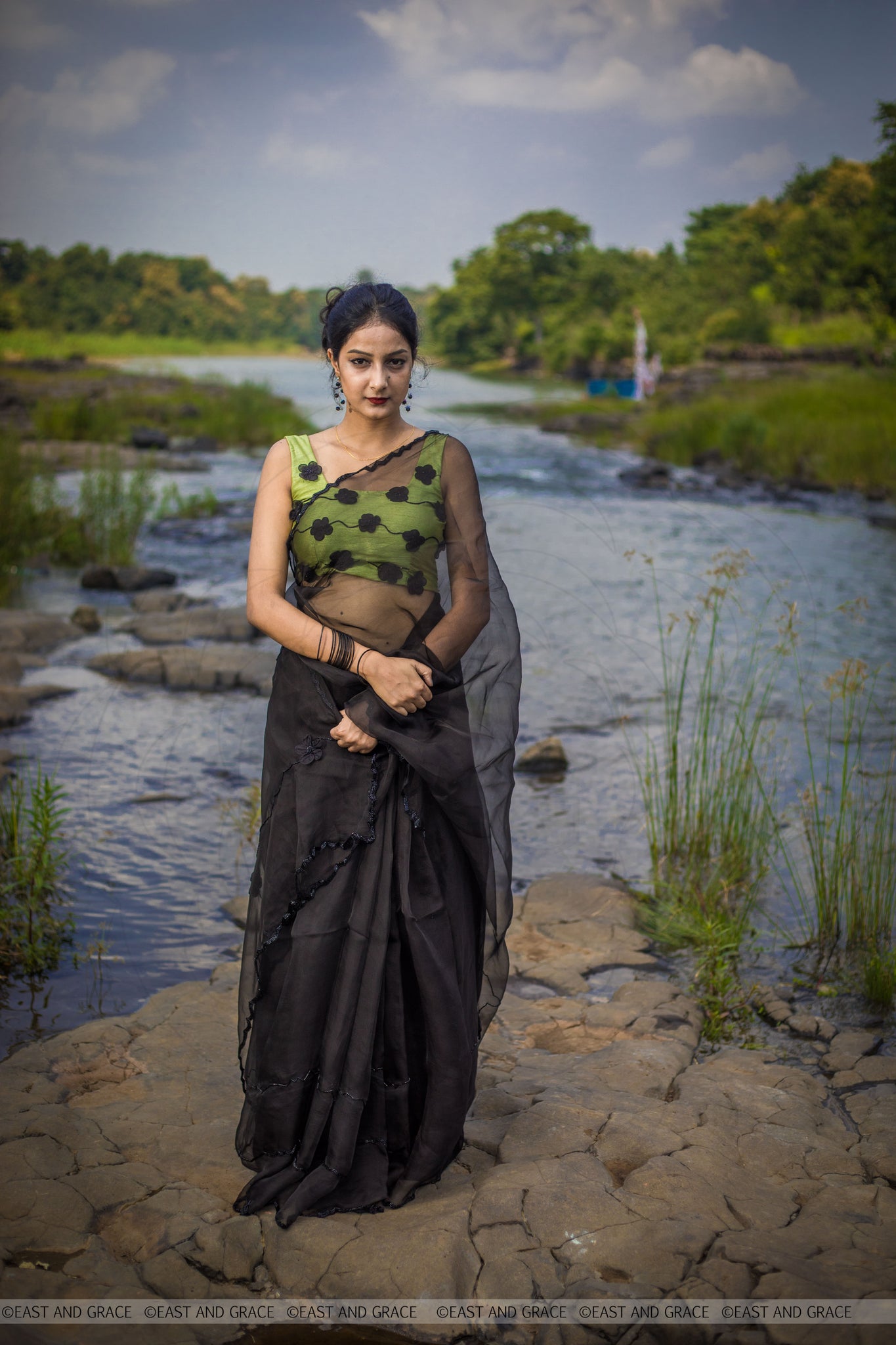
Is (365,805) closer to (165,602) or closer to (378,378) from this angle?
(378,378)

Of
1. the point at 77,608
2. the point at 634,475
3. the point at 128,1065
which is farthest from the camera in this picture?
the point at 634,475

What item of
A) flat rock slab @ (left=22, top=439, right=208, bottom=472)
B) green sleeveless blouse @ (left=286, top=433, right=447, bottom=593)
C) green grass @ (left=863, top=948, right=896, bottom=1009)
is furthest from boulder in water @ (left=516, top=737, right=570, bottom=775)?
flat rock slab @ (left=22, top=439, right=208, bottom=472)

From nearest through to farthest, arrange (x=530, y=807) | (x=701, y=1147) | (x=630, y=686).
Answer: (x=701, y=1147)
(x=530, y=807)
(x=630, y=686)

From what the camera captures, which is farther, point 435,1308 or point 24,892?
point 24,892

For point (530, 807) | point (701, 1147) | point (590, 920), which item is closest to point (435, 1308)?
point (701, 1147)

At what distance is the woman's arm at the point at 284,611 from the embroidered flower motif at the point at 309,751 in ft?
0.50

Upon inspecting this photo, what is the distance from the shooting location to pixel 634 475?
1586 cm

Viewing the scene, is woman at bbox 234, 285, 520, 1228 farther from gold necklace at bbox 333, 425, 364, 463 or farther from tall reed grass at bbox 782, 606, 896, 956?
tall reed grass at bbox 782, 606, 896, 956

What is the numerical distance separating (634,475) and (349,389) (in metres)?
14.3

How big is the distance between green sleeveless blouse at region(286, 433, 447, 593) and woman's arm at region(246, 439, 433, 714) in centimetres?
3

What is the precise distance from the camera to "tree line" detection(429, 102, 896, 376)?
70.7 feet

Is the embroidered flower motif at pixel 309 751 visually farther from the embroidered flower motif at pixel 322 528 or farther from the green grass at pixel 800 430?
the green grass at pixel 800 430

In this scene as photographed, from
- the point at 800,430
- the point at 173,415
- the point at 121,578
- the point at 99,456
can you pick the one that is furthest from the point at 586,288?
the point at 121,578

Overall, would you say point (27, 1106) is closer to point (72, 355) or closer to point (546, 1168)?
point (546, 1168)
